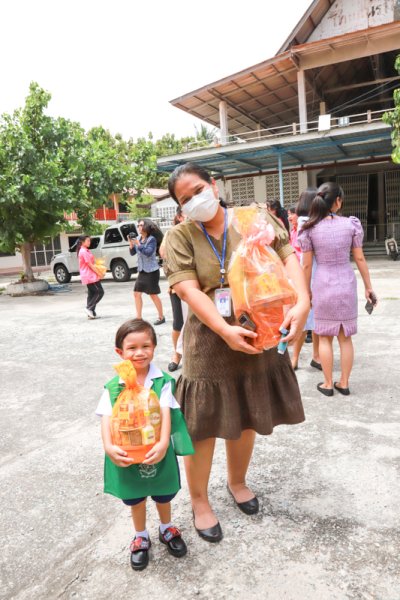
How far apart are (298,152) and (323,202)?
1310 cm

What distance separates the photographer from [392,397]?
356 centimetres

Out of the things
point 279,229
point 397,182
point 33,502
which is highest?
point 397,182

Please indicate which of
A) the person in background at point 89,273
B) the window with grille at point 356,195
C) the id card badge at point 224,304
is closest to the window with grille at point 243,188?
the window with grille at point 356,195

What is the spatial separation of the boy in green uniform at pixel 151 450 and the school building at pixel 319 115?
13.0m

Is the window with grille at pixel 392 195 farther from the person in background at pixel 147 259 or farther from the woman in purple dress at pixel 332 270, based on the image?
the woman in purple dress at pixel 332 270

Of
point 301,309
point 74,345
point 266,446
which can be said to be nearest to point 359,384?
point 266,446

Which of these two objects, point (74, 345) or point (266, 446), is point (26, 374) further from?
point (266, 446)

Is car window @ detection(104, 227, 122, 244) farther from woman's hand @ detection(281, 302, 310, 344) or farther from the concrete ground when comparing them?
woman's hand @ detection(281, 302, 310, 344)

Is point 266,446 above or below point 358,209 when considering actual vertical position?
below

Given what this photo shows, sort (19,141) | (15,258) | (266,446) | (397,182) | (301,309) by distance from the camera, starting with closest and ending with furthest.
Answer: (301,309) < (266,446) < (19,141) < (397,182) < (15,258)

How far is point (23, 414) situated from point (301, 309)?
9.43 feet

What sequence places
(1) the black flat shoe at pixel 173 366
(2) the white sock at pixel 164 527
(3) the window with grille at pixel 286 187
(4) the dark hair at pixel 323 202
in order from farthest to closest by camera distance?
(3) the window with grille at pixel 286 187 < (1) the black flat shoe at pixel 173 366 < (4) the dark hair at pixel 323 202 < (2) the white sock at pixel 164 527

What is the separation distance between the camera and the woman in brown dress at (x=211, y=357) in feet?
6.06

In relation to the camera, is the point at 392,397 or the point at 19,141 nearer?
the point at 392,397
